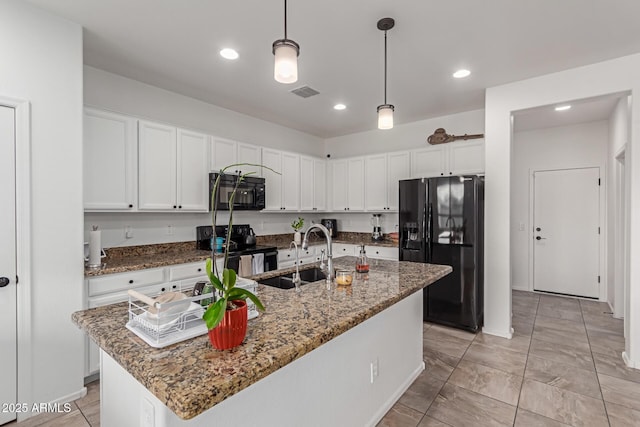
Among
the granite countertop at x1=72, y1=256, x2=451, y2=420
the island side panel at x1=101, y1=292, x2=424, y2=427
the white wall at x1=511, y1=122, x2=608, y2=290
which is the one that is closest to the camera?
the granite countertop at x1=72, y1=256, x2=451, y2=420

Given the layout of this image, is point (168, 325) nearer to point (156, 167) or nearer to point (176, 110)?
point (156, 167)

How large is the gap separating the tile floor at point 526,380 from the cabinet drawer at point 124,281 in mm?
2233

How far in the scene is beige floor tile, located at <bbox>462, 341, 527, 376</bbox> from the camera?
9.18ft

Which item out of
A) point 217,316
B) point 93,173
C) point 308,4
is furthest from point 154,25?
point 217,316

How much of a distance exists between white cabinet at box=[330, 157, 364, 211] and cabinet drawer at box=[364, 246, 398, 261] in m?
0.74

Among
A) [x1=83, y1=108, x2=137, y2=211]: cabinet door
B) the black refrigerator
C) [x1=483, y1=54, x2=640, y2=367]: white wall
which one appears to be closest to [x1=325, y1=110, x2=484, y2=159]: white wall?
[x1=483, y1=54, x2=640, y2=367]: white wall

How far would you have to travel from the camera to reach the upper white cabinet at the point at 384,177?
4691 mm

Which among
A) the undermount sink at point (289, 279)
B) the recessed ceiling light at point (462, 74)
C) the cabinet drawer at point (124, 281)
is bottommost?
the cabinet drawer at point (124, 281)

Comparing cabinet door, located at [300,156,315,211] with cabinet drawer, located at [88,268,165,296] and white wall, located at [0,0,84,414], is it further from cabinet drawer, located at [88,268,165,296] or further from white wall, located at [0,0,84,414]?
white wall, located at [0,0,84,414]

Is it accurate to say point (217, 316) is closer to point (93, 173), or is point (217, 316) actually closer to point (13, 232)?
point (13, 232)

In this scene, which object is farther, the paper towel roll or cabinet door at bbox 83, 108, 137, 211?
cabinet door at bbox 83, 108, 137, 211

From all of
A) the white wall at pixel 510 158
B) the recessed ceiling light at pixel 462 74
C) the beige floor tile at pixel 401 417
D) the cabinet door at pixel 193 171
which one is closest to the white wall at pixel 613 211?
the white wall at pixel 510 158

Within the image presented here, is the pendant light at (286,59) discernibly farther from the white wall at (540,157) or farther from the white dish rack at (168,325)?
the white wall at (540,157)

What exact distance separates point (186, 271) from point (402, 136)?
3.69 meters
